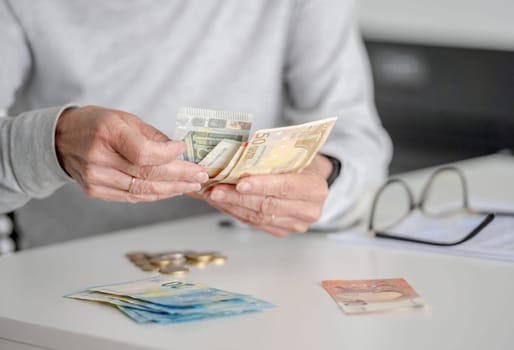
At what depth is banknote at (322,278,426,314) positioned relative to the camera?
954 mm

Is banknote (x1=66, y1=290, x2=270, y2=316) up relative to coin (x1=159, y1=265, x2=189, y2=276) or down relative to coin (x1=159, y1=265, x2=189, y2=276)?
down

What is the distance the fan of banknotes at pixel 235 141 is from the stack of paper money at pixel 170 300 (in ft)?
0.58

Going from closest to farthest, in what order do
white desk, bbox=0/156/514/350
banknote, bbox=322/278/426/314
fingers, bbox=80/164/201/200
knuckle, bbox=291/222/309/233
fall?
white desk, bbox=0/156/514/350
banknote, bbox=322/278/426/314
fingers, bbox=80/164/201/200
knuckle, bbox=291/222/309/233

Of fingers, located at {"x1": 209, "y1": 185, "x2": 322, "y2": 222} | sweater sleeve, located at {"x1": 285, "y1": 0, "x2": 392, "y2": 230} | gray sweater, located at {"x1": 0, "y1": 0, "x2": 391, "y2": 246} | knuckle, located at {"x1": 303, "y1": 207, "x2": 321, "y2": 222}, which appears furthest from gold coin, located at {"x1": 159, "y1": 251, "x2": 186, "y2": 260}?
sweater sleeve, located at {"x1": 285, "y1": 0, "x2": 392, "y2": 230}

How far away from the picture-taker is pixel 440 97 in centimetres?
322

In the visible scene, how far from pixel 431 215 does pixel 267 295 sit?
0.61 metres

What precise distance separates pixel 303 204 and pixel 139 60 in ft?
1.71

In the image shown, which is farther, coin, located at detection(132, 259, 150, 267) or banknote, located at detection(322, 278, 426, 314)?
coin, located at detection(132, 259, 150, 267)

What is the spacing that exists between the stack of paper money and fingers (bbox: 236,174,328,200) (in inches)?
7.6

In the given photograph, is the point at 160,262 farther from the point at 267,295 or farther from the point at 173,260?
the point at 267,295

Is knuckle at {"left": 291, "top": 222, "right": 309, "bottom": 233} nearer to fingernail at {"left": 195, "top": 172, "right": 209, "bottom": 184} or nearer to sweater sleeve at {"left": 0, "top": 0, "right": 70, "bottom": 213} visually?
fingernail at {"left": 195, "top": 172, "right": 209, "bottom": 184}

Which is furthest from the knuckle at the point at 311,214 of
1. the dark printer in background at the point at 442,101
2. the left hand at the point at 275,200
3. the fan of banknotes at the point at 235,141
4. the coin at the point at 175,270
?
the dark printer in background at the point at 442,101

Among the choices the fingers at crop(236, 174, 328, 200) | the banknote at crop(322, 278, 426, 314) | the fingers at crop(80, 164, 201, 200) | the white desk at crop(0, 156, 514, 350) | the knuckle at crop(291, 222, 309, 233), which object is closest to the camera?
the white desk at crop(0, 156, 514, 350)

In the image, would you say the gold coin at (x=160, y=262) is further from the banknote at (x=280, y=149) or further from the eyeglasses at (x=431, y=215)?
the eyeglasses at (x=431, y=215)
